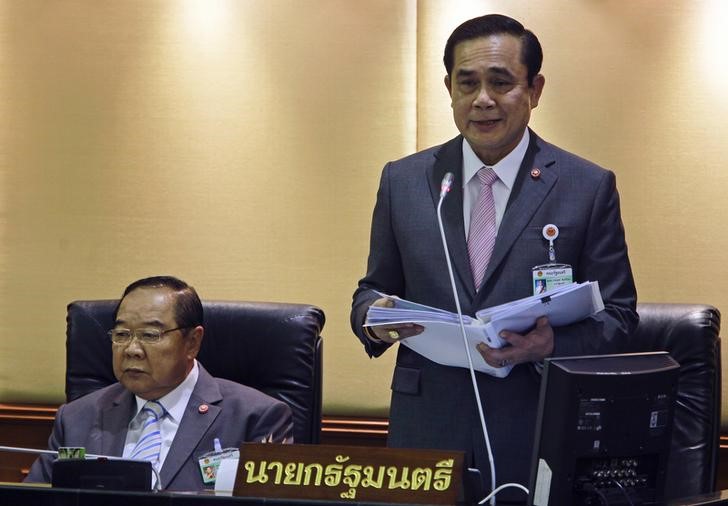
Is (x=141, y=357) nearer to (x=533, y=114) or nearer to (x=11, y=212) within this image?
(x=11, y=212)

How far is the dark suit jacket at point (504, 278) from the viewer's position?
2.41 meters

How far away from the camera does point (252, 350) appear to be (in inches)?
116

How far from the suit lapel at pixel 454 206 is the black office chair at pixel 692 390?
652 mm

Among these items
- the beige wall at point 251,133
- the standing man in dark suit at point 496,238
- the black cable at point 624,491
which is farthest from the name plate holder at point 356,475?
the beige wall at point 251,133

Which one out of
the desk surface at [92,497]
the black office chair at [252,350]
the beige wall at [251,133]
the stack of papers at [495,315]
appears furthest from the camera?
the beige wall at [251,133]

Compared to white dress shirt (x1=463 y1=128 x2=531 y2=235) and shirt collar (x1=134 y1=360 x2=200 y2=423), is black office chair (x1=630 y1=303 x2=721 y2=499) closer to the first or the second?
white dress shirt (x1=463 y1=128 x2=531 y2=235)

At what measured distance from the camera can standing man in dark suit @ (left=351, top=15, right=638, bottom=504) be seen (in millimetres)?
2414

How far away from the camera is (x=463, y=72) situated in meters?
2.48

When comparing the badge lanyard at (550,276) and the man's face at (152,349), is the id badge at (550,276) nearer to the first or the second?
the badge lanyard at (550,276)

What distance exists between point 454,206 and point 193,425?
888 mm

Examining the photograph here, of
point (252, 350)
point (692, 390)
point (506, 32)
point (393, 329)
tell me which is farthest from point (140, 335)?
point (692, 390)

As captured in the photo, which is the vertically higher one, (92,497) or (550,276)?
(550,276)

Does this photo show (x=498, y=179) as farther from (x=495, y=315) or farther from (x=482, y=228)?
(x=495, y=315)

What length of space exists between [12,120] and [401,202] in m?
1.98
